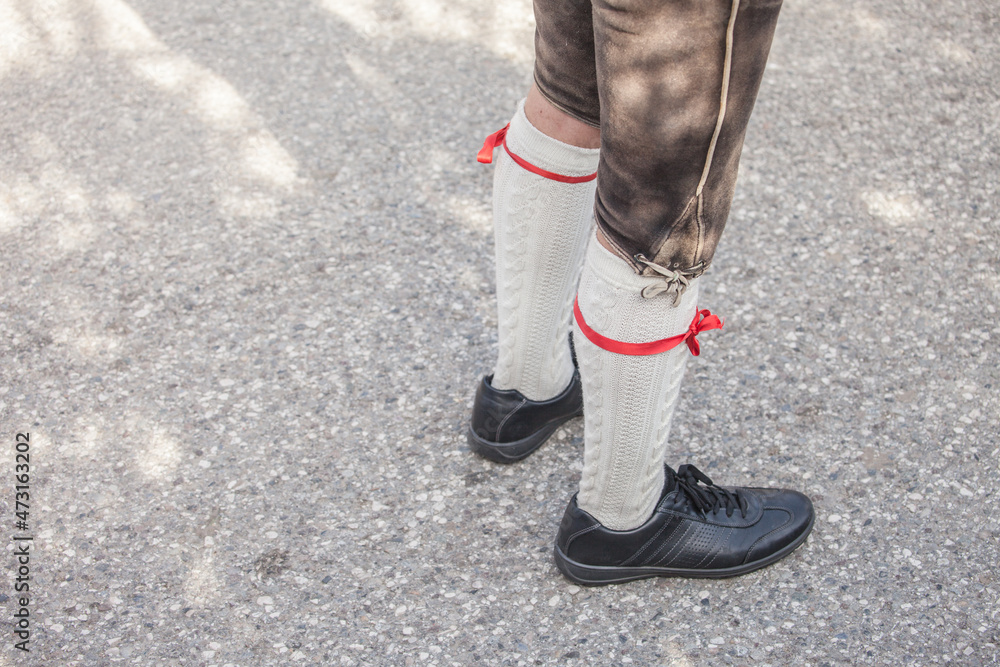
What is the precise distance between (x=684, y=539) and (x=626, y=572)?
0.43 feet

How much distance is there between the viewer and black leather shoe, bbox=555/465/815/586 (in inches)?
62.8

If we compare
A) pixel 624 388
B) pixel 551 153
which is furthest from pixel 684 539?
pixel 551 153

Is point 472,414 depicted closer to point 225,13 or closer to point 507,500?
point 507,500

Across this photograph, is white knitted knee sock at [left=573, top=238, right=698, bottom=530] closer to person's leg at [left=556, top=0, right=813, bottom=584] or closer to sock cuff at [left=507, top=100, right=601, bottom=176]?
person's leg at [left=556, top=0, right=813, bottom=584]

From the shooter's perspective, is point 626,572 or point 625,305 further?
point 626,572

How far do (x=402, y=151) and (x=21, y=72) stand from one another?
4.75ft

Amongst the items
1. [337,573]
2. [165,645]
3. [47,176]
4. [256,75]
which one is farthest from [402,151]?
[165,645]

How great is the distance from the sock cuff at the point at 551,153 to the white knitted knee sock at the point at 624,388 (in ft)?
0.72

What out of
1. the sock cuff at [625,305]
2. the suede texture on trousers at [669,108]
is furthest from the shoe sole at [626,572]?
the suede texture on trousers at [669,108]

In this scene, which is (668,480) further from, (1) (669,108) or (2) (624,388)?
(1) (669,108)

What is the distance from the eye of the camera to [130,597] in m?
1.62

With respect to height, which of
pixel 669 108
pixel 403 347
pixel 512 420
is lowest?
pixel 403 347

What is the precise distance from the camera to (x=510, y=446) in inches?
73.0

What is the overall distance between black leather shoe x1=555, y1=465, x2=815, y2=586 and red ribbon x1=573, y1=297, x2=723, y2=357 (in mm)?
→ 377
